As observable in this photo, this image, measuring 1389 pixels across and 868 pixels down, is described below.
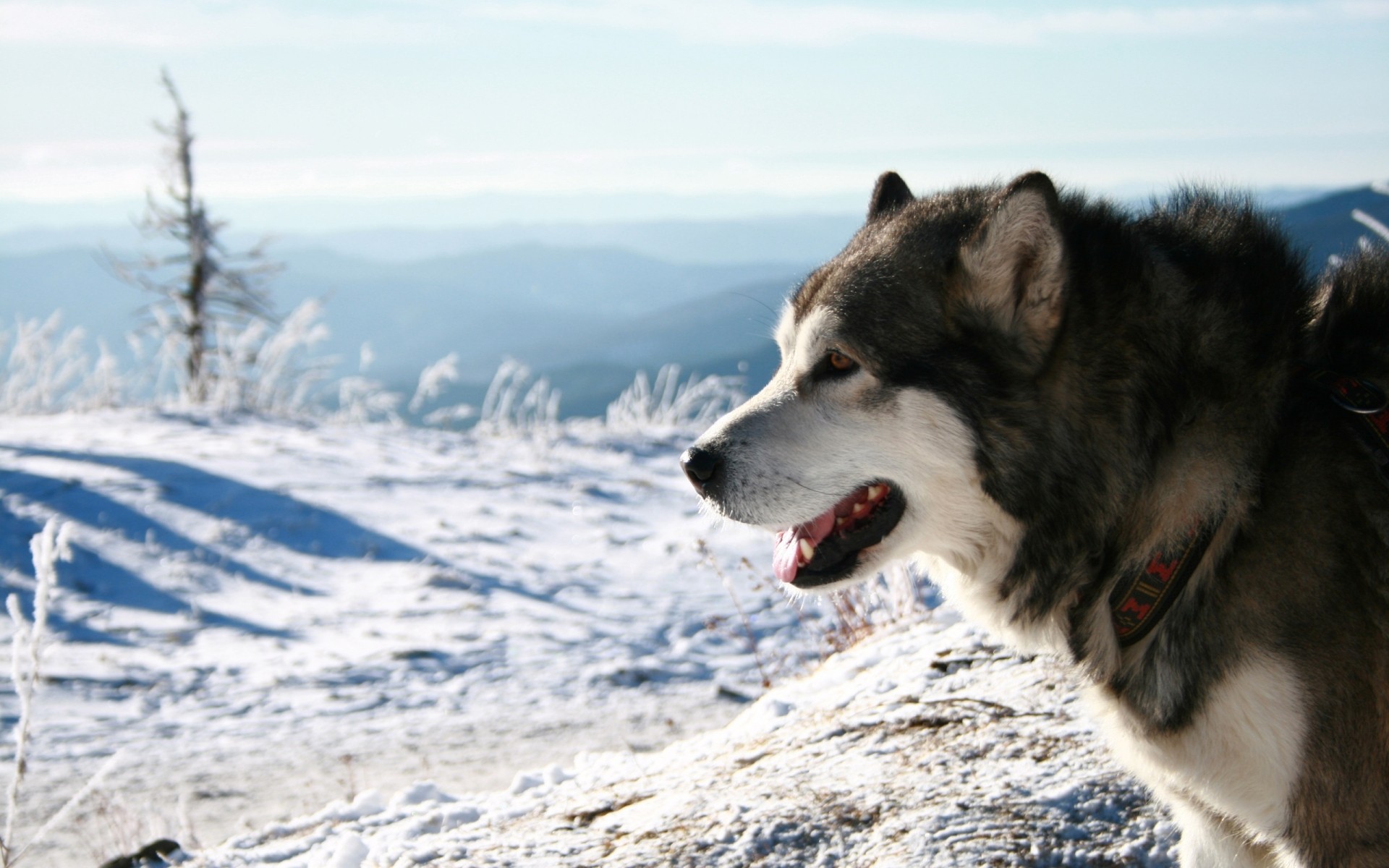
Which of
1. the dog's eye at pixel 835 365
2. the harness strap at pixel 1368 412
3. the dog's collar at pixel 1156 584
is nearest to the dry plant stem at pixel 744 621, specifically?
the dog's eye at pixel 835 365

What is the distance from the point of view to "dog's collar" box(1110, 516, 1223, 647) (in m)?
2.19

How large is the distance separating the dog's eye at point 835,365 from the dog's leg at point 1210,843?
127 cm

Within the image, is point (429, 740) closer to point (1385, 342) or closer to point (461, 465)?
point (1385, 342)

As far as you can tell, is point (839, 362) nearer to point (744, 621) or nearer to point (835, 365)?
point (835, 365)

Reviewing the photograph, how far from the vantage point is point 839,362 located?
8.66 feet

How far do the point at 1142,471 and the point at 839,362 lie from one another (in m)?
0.78

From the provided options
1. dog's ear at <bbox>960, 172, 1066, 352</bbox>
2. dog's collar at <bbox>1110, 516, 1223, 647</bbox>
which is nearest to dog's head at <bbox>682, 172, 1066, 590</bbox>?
dog's ear at <bbox>960, 172, 1066, 352</bbox>

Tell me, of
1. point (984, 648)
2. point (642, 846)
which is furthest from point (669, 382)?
point (642, 846)

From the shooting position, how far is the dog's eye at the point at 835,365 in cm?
261

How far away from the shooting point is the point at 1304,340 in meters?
2.33

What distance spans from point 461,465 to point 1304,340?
9.06 m

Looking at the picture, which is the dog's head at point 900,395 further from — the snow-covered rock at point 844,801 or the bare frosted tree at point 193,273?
the bare frosted tree at point 193,273

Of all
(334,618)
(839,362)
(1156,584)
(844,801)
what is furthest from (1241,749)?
(334,618)

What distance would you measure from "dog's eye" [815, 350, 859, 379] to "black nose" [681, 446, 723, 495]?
355 millimetres
